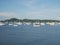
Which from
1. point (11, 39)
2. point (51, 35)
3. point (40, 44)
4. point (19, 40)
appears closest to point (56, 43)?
point (40, 44)

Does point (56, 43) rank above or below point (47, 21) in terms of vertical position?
below

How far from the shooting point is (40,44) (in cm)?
286

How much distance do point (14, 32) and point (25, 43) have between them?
2.22ft

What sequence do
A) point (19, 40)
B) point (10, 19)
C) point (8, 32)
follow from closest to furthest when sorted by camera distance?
point (10, 19) → point (19, 40) → point (8, 32)

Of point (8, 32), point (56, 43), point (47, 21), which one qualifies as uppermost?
point (47, 21)

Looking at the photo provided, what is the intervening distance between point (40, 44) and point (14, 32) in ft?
3.23

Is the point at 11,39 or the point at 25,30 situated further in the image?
the point at 25,30

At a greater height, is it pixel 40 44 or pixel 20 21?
pixel 20 21

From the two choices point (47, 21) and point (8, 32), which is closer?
point (47, 21)

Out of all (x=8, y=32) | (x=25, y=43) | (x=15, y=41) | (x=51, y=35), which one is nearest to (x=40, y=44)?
(x=25, y=43)

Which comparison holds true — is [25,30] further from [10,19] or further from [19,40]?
[10,19]

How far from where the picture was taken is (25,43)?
3010mm

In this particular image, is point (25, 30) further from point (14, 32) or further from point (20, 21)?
point (20, 21)

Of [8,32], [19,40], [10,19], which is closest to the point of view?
[10,19]
